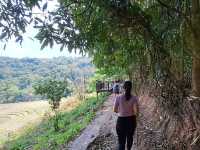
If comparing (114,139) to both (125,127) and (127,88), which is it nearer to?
(125,127)

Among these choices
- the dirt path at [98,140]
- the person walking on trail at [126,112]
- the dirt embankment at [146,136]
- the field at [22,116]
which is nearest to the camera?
the person walking on trail at [126,112]

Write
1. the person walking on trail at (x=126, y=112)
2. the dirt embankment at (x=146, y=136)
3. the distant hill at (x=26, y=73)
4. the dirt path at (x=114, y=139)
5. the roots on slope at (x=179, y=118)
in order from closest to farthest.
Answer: the person walking on trail at (x=126, y=112)
the roots on slope at (x=179, y=118)
the dirt embankment at (x=146, y=136)
the dirt path at (x=114, y=139)
the distant hill at (x=26, y=73)

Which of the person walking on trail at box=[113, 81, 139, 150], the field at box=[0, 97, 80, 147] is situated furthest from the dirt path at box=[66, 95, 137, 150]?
the field at box=[0, 97, 80, 147]

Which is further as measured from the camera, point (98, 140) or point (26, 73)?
point (26, 73)

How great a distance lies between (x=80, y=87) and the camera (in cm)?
4625

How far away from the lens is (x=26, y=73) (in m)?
94.6

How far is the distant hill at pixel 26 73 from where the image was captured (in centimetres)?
7576

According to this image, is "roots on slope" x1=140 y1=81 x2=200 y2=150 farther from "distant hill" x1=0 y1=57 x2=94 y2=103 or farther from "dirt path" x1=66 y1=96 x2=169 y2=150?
"distant hill" x1=0 y1=57 x2=94 y2=103

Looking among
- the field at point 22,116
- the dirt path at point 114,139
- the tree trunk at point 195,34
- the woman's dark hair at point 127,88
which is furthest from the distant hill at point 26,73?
the tree trunk at point 195,34

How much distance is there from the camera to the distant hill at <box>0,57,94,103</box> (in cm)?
7576

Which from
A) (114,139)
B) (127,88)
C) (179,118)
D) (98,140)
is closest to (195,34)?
(127,88)

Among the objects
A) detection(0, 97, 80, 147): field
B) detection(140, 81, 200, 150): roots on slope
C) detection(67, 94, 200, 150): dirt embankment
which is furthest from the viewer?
detection(0, 97, 80, 147): field

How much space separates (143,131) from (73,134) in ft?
14.7

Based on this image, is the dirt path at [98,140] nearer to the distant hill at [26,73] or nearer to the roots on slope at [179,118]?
the roots on slope at [179,118]
